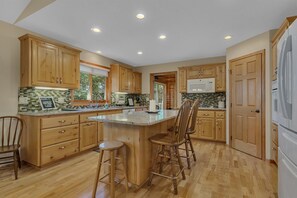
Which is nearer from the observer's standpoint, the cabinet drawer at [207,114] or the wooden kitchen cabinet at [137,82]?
the cabinet drawer at [207,114]

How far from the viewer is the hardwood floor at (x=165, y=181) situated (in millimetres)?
1865

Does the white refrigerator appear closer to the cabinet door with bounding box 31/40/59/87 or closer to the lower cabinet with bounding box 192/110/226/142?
the lower cabinet with bounding box 192/110/226/142

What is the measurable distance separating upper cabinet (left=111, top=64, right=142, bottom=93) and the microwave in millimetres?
1925

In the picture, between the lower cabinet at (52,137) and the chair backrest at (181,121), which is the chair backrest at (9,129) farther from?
the chair backrest at (181,121)

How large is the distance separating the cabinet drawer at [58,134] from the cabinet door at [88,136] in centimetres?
15

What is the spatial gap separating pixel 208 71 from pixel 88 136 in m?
3.65

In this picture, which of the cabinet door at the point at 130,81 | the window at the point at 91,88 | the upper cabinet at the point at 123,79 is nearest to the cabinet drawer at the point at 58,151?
the window at the point at 91,88

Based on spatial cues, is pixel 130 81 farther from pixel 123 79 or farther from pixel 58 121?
pixel 58 121

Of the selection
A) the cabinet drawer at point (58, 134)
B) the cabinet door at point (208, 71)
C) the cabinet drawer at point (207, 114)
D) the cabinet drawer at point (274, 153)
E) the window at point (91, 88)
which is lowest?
the cabinet drawer at point (274, 153)

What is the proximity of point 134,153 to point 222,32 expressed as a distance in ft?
9.02

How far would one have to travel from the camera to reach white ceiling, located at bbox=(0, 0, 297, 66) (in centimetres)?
211

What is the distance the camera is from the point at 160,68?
557 centimetres

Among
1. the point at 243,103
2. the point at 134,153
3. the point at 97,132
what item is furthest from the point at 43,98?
the point at 243,103

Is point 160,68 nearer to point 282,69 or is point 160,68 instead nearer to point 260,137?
point 260,137
